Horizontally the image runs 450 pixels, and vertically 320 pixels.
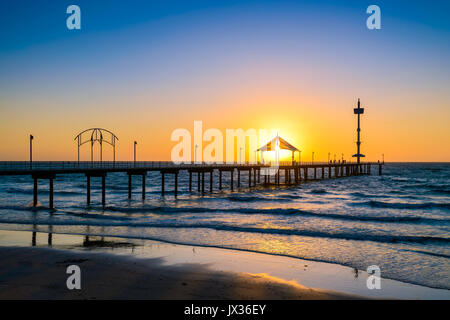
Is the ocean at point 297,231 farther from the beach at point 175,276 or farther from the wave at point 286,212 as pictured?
the beach at point 175,276

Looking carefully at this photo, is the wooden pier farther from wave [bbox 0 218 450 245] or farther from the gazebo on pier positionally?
wave [bbox 0 218 450 245]

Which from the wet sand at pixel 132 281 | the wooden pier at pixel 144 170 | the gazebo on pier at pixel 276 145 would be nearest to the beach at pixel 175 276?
the wet sand at pixel 132 281

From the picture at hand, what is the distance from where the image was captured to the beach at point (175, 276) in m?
7.95

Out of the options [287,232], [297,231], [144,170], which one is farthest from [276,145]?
[287,232]

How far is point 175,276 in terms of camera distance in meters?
9.27

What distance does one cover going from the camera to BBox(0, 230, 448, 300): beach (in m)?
7.95

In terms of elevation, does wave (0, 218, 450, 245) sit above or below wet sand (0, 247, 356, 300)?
below

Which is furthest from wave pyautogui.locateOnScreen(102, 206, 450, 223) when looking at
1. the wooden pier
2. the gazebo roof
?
the gazebo roof

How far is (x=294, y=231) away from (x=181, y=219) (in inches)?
284

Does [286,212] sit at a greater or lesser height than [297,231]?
lesser

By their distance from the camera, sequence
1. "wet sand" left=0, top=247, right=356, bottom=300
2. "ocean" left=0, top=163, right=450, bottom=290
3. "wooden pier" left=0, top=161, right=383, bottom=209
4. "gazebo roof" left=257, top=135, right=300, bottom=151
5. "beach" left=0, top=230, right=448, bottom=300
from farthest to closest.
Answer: "gazebo roof" left=257, top=135, right=300, bottom=151, "wooden pier" left=0, top=161, right=383, bottom=209, "ocean" left=0, top=163, right=450, bottom=290, "beach" left=0, top=230, right=448, bottom=300, "wet sand" left=0, top=247, right=356, bottom=300

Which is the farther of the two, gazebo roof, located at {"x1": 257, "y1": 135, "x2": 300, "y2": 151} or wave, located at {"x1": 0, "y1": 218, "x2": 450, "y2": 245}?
gazebo roof, located at {"x1": 257, "y1": 135, "x2": 300, "y2": 151}

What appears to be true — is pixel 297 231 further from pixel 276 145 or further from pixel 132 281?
pixel 276 145
